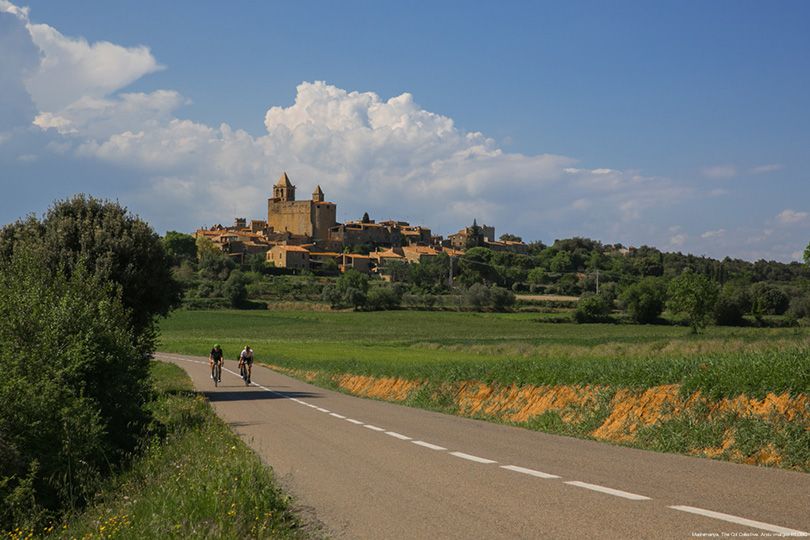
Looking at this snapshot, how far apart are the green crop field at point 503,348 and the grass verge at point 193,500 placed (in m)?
8.26

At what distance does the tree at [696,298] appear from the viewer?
93.8 metres

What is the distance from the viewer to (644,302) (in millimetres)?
110812

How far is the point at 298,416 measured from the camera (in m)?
21.1

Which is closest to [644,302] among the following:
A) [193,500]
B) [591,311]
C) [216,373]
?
[591,311]

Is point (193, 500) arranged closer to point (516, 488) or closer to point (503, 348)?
point (516, 488)

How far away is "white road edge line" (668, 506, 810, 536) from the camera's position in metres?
6.36

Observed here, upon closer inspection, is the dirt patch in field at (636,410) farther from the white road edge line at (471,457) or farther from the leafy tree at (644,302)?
the leafy tree at (644,302)

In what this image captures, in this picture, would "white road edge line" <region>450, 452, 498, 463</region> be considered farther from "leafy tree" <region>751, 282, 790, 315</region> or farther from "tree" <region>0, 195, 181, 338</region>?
"leafy tree" <region>751, 282, 790, 315</region>

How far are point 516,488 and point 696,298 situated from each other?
90.1 meters

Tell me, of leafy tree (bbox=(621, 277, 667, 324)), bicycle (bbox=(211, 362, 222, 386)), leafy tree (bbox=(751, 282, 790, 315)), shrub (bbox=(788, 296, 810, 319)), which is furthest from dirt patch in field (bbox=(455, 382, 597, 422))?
leafy tree (bbox=(751, 282, 790, 315))

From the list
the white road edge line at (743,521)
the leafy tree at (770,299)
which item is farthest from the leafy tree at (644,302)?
the white road edge line at (743,521)

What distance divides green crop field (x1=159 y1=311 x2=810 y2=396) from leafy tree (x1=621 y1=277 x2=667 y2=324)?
8.02m

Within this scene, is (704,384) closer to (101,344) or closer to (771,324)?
(101,344)

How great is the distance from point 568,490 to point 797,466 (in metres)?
4.21
